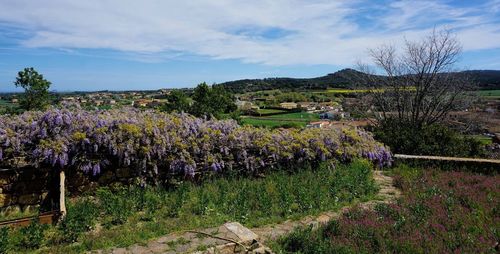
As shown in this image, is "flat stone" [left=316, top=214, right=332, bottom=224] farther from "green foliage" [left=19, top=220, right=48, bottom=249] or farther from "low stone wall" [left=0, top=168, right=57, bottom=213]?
"low stone wall" [left=0, top=168, right=57, bottom=213]

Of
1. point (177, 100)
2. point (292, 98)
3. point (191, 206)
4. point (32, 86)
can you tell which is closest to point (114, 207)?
point (191, 206)

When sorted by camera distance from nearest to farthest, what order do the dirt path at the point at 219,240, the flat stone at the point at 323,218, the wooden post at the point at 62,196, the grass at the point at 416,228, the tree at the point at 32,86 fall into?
the dirt path at the point at 219,240
the grass at the point at 416,228
the wooden post at the point at 62,196
the flat stone at the point at 323,218
the tree at the point at 32,86

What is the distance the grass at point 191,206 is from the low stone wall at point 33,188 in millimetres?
323

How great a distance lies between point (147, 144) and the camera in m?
6.84

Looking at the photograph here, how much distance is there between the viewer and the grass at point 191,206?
459cm

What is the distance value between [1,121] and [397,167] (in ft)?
30.0

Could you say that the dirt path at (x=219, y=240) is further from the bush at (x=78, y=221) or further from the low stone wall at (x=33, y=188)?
the low stone wall at (x=33, y=188)

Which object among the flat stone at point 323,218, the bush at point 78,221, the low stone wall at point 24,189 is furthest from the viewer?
the low stone wall at point 24,189

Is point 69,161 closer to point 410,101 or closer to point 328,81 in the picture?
point 410,101

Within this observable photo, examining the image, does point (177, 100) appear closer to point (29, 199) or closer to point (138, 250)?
point (29, 199)

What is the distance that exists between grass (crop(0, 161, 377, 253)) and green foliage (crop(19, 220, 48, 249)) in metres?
0.03

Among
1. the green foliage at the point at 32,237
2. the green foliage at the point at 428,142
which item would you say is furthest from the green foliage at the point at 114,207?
the green foliage at the point at 428,142

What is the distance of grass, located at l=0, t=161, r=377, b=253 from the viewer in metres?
4.59

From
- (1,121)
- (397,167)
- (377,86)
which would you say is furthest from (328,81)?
(1,121)
